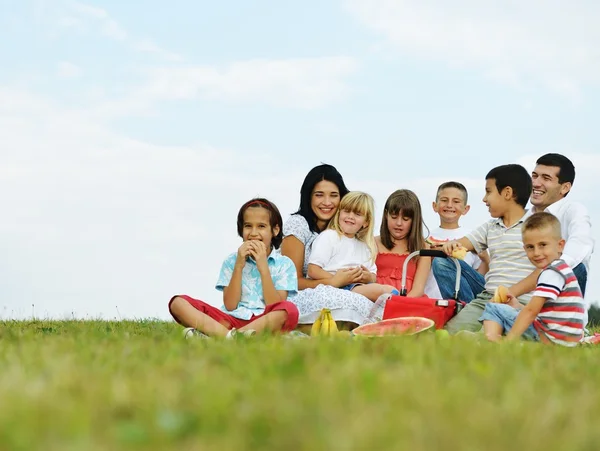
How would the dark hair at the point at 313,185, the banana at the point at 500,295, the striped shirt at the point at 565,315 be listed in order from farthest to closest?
1. the dark hair at the point at 313,185
2. the banana at the point at 500,295
3. the striped shirt at the point at 565,315

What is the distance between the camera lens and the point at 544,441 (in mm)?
2459

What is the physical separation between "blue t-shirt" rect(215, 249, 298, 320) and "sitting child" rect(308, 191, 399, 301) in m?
0.77

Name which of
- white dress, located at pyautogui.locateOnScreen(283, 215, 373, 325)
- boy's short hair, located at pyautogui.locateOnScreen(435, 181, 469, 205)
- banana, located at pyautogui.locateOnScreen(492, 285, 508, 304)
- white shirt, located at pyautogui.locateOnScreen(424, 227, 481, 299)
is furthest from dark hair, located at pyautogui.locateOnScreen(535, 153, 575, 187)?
white dress, located at pyautogui.locateOnScreen(283, 215, 373, 325)

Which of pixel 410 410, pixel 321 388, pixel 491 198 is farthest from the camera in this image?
pixel 491 198

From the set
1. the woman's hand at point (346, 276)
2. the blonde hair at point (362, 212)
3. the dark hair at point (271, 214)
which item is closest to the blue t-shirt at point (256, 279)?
the dark hair at point (271, 214)

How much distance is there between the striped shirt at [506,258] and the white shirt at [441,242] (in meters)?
0.65

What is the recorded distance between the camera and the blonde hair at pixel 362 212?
931cm

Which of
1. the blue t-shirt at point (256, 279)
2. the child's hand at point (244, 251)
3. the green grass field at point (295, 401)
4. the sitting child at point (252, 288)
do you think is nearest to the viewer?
the green grass field at point (295, 401)

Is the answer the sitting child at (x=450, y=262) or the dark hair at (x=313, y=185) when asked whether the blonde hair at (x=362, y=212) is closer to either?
the dark hair at (x=313, y=185)

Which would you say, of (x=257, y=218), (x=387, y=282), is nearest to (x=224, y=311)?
(x=257, y=218)

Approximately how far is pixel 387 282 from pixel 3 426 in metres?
7.18

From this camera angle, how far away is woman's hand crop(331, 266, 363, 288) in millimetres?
9047

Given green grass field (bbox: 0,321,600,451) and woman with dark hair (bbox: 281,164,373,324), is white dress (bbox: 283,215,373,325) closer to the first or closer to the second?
woman with dark hair (bbox: 281,164,373,324)

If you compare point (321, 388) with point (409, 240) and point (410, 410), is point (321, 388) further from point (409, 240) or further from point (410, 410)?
point (409, 240)
